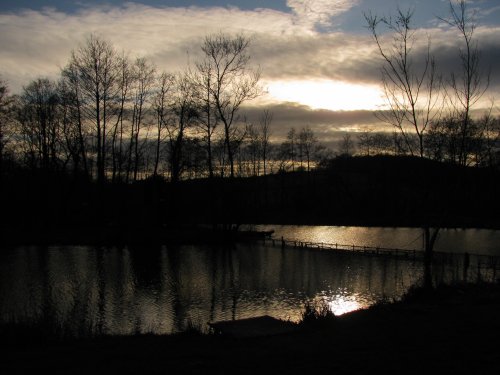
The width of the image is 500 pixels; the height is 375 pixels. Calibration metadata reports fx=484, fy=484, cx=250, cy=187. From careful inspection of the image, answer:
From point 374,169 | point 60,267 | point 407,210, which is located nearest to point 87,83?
point 60,267

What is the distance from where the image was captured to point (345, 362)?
6.86 metres

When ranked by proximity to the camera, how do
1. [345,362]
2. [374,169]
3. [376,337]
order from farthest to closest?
[374,169] < [376,337] < [345,362]

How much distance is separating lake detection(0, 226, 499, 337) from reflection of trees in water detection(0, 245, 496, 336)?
42 millimetres

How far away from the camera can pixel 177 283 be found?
23.8 meters

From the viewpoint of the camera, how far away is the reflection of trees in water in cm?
1664

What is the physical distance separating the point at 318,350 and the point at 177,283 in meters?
16.9

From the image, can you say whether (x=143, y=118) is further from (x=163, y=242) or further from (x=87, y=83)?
(x=163, y=242)

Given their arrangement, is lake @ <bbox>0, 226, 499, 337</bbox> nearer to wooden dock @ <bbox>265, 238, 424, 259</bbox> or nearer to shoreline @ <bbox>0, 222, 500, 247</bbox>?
wooden dock @ <bbox>265, 238, 424, 259</bbox>

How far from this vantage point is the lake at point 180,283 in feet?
54.0

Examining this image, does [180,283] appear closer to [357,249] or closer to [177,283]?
[177,283]

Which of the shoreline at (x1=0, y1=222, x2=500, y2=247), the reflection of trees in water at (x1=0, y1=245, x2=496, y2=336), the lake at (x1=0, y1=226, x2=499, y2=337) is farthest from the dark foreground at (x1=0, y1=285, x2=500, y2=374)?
the shoreline at (x1=0, y1=222, x2=500, y2=247)

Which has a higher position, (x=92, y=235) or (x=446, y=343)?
(x=446, y=343)

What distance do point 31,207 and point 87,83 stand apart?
45.1 feet

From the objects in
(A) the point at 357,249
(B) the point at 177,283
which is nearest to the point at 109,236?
(B) the point at 177,283
